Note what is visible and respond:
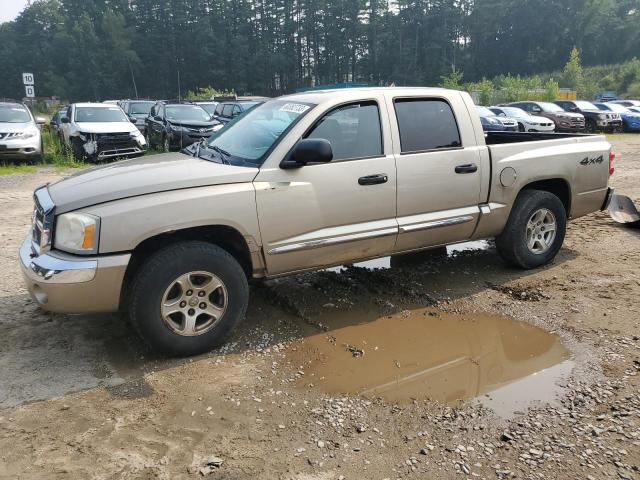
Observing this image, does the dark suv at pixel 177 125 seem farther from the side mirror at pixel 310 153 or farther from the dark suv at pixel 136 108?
the side mirror at pixel 310 153

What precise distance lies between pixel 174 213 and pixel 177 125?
12.3 metres

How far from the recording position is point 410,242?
4680 millimetres

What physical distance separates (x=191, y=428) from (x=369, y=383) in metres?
1.18

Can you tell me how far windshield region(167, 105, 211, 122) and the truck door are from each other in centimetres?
1225

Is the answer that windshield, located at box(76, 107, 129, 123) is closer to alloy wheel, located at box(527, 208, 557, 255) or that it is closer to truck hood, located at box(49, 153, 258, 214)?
truck hood, located at box(49, 153, 258, 214)

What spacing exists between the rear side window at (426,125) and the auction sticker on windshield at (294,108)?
0.84 meters

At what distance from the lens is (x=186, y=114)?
16.1 meters

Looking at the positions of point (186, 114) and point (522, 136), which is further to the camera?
point (186, 114)

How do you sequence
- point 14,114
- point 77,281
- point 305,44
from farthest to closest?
point 305,44 < point 14,114 < point 77,281

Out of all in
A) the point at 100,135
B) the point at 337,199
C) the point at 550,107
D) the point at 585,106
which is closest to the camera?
the point at 337,199

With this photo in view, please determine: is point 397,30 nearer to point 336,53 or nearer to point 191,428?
point 336,53

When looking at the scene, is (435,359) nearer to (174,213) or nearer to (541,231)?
(174,213)

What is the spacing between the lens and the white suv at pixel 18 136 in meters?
13.3

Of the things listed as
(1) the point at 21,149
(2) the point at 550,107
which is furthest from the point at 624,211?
(2) the point at 550,107
